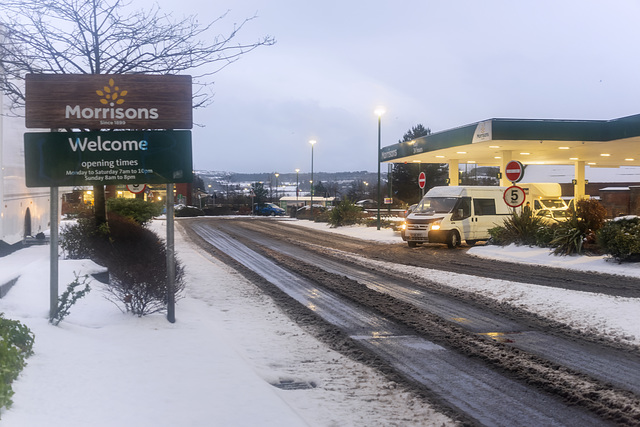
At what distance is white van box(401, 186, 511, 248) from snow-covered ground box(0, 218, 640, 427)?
11.9m

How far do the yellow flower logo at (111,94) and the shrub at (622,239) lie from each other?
13393 mm

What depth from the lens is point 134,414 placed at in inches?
186

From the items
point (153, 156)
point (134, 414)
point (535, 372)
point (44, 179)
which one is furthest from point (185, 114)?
point (535, 372)

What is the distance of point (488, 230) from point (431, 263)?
6.99 m

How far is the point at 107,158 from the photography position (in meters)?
8.28

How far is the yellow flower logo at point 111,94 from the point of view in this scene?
8.43 metres

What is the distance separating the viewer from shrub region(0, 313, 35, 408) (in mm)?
4061

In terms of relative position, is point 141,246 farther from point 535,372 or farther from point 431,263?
point 535,372

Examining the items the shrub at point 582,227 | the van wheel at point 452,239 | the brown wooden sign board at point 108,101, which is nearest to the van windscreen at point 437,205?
the van wheel at point 452,239

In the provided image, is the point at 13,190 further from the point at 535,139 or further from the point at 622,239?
the point at 535,139

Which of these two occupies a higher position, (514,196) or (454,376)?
(514,196)

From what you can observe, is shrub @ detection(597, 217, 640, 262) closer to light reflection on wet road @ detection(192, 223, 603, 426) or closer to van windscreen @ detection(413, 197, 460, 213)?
van windscreen @ detection(413, 197, 460, 213)

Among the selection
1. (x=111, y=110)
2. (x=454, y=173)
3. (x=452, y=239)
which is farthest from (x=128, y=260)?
(x=454, y=173)

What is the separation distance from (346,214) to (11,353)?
34.6 meters
